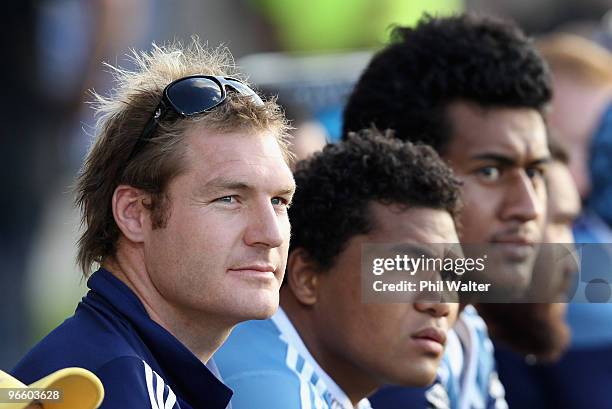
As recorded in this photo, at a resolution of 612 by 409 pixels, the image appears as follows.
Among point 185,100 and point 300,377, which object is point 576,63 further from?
point 185,100

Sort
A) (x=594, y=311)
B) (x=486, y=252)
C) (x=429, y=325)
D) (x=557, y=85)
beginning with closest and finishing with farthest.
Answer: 1. (x=429, y=325)
2. (x=486, y=252)
3. (x=594, y=311)
4. (x=557, y=85)

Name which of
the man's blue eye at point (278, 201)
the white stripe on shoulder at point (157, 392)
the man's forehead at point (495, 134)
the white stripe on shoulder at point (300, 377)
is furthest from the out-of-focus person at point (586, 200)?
the white stripe on shoulder at point (157, 392)

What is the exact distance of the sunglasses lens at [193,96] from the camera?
3049 mm

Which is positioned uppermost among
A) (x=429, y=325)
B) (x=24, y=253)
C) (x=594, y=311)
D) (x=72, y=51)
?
(x=72, y=51)

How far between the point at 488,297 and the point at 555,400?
4.18 ft

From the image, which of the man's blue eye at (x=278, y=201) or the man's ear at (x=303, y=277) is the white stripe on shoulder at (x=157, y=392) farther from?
the man's ear at (x=303, y=277)

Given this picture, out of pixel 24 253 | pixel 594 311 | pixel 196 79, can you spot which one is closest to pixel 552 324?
pixel 594 311

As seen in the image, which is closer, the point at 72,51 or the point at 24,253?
the point at 24,253

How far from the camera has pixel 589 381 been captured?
18.0 ft

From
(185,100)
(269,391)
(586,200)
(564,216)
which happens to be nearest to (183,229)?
(185,100)

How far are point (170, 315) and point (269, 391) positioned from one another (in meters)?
0.44

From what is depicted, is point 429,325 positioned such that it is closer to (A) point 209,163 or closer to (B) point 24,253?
(A) point 209,163

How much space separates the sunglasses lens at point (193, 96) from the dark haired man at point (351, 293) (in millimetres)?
696

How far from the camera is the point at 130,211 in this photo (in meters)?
3.05
